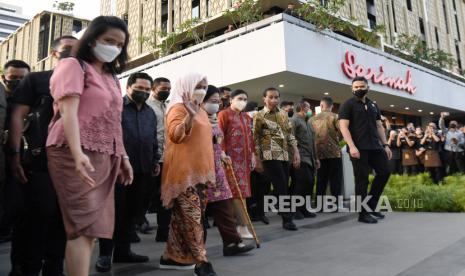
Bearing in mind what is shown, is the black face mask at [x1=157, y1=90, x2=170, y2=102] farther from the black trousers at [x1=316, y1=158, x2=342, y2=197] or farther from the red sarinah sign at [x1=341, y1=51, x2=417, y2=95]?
the red sarinah sign at [x1=341, y1=51, x2=417, y2=95]

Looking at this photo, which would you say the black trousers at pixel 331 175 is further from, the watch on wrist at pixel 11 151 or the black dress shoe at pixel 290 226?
the watch on wrist at pixel 11 151

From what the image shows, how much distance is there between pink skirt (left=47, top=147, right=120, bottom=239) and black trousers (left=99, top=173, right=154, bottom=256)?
4.16ft

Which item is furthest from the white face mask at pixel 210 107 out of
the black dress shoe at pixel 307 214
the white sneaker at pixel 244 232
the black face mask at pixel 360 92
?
the black dress shoe at pixel 307 214

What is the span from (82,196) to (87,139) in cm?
27

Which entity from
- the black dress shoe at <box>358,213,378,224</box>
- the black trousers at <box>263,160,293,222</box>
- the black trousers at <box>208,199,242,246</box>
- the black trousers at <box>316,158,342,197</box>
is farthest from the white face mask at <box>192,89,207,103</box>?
the black trousers at <box>316,158,342,197</box>

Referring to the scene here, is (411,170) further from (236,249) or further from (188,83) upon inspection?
(188,83)

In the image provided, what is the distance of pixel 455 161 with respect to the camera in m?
10.4

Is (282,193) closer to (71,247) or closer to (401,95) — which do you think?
(71,247)

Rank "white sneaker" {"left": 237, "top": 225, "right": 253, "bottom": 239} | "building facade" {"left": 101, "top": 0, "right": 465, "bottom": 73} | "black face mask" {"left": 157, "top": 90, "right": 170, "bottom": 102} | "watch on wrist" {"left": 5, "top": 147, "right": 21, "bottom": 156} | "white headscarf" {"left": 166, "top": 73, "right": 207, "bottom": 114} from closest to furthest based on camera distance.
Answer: "watch on wrist" {"left": 5, "top": 147, "right": 21, "bottom": 156} → "white headscarf" {"left": 166, "top": 73, "right": 207, "bottom": 114} → "white sneaker" {"left": 237, "top": 225, "right": 253, "bottom": 239} → "black face mask" {"left": 157, "top": 90, "right": 170, "bottom": 102} → "building facade" {"left": 101, "top": 0, "right": 465, "bottom": 73}

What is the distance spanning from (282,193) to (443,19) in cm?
3474

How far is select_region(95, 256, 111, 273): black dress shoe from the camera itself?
284cm

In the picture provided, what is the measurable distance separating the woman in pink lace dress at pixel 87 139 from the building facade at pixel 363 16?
58.7ft

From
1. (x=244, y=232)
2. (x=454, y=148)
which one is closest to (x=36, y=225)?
(x=244, y=232)

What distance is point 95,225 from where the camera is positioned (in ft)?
5.65
